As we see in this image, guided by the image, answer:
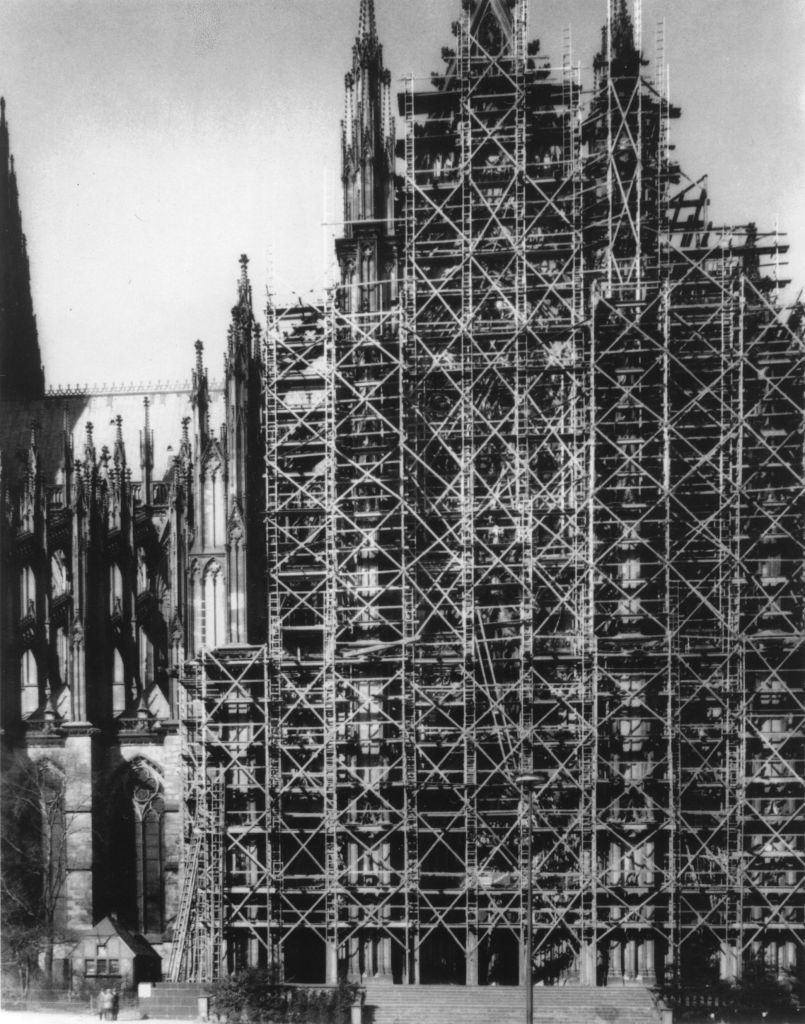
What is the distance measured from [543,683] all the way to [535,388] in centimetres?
790

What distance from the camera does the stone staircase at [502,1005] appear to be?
3155 cm

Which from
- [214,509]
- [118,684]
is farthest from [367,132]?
[118,684]

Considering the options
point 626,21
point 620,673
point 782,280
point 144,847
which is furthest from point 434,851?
point 626,21

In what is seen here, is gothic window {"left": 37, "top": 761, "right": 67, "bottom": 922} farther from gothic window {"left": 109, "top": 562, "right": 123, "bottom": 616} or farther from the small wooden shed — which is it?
gothic window {"left": 109, "top": 562, "right": 123, "bottom": 616}

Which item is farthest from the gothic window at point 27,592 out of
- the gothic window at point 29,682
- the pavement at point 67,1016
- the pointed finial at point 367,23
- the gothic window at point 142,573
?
the pointed finial at point 367,23

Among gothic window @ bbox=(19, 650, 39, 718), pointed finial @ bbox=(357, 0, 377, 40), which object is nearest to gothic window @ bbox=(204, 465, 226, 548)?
gothic window @ bbox=(19, 650, 39, 718)

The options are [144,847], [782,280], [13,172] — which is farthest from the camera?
[13,172]

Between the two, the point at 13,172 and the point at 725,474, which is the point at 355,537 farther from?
the point at 13,172

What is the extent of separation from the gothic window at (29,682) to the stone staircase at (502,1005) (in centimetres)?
1413

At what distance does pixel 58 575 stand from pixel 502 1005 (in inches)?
768

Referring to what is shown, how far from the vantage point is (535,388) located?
118 feet

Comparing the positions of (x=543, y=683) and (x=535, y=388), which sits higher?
(x=535, y=388)

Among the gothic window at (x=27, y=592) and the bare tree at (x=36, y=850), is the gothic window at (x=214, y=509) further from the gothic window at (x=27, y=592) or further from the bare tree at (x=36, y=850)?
the bare tree at (x=36, y=850)

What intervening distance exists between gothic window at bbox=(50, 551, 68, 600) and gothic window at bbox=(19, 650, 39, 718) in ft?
6.73
